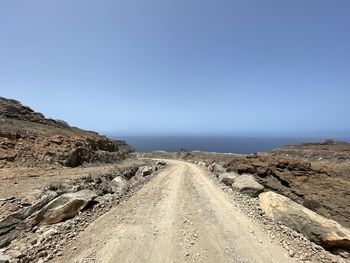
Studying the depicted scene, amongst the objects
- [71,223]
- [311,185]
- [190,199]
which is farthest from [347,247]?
[71,223]

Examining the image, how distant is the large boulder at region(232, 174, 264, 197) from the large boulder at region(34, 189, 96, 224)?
10.3 meters

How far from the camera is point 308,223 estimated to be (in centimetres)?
1220

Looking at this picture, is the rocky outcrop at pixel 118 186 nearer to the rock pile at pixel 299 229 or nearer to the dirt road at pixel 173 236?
the dirt road at pixel 173 236

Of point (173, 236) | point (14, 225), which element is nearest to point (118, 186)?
point (14, 225)

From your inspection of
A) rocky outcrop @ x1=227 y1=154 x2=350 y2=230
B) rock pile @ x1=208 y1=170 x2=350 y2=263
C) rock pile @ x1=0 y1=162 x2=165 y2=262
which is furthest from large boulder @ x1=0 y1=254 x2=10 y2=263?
rocky outcrop @ x1=227 y1=154 x2=350 y2=230

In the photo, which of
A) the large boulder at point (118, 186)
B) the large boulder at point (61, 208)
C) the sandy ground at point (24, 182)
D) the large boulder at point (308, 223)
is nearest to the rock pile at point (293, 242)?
the large boulder at point (308, 223)

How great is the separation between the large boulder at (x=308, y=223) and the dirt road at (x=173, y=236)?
1669 mm

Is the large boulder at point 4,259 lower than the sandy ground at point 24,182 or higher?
lower

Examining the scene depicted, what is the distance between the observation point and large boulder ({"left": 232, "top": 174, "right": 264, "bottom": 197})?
724 inches

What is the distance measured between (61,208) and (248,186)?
39.4 feet

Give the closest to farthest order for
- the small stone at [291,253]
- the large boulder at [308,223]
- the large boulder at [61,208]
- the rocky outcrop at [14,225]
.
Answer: the small stone at [291,253] → the rocky outcrop at [14,225] → the large boulder at [308,223] → the large boulder at [61,208]

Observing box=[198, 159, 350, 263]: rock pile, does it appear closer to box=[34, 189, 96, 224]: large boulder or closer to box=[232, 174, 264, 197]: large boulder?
box=[232, 174, 264, 197]: large boulder

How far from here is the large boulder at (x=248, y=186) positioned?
60.3ft

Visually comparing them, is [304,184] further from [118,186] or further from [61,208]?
[61,208]
